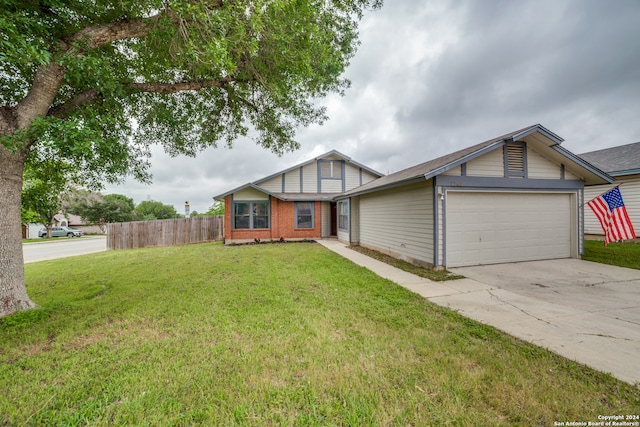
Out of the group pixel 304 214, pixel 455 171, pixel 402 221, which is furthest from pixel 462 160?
pixel 304 214

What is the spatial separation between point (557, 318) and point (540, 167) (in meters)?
6.15

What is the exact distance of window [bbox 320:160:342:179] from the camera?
16641mm

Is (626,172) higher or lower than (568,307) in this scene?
higher

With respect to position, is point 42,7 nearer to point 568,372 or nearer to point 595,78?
point 568,372

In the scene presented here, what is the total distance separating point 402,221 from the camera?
27.7ft

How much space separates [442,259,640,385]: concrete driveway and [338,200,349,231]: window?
24.3 ft

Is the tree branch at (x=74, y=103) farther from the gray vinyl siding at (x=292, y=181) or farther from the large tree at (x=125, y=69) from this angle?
the gray vinyl siding at (x=292, y=181)

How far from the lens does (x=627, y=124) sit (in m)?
16.2

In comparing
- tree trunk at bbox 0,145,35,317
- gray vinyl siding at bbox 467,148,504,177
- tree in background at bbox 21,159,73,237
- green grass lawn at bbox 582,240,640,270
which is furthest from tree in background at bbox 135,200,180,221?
green grass lawn at bbox 582,240,640,270

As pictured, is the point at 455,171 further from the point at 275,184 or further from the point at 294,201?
the point at 275,184

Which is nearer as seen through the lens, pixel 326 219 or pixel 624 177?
pixel 624 177

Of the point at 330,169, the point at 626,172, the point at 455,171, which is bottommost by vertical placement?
the point at 455,171

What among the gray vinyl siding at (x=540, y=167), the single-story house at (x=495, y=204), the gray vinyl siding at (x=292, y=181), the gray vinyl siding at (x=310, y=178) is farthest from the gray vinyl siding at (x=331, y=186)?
the gray vinyl siding at (x=540, y=167)

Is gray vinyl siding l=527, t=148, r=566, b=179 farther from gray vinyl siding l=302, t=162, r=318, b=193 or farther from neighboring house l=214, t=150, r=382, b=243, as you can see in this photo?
gray vinyl siding l=302, t=162, r=318, b=193
